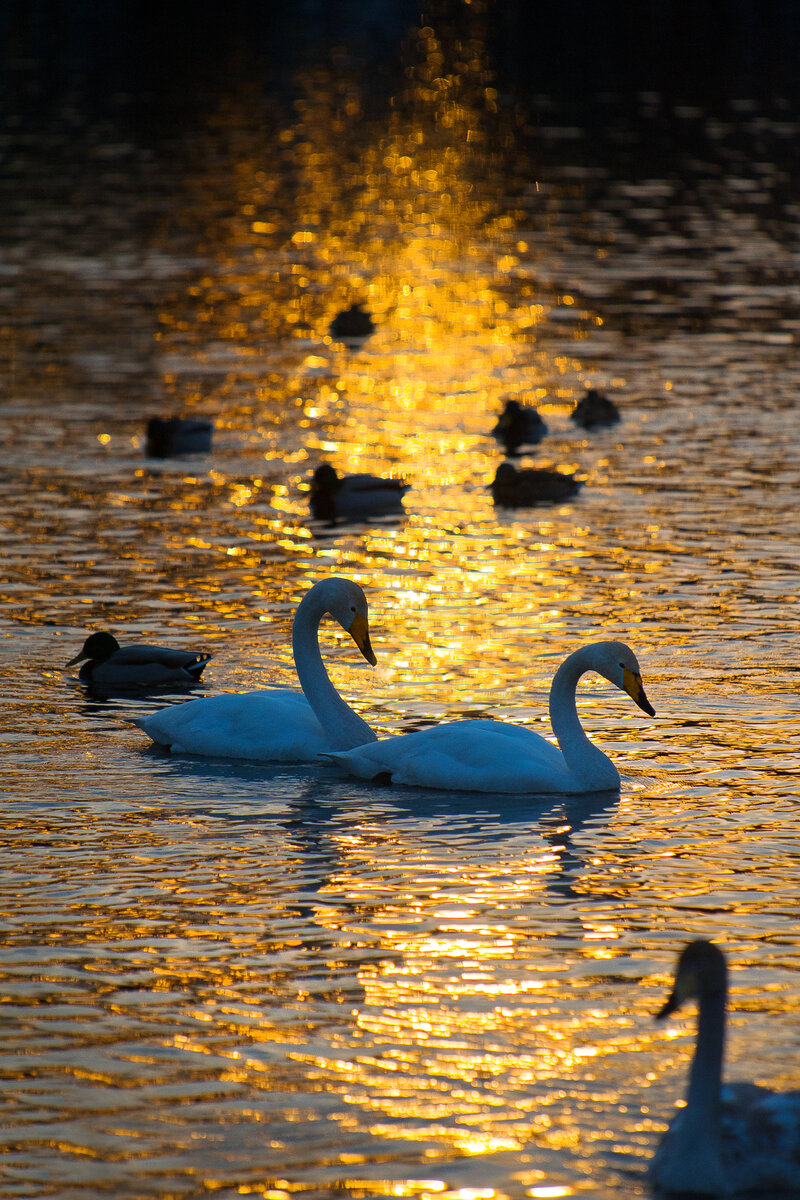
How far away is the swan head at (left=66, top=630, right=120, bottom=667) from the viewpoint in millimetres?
14816

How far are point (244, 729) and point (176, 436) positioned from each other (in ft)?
34.3

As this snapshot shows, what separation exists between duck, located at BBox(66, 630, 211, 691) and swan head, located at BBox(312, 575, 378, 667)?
1514mm

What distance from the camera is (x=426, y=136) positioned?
206ft

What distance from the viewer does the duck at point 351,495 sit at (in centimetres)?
2069

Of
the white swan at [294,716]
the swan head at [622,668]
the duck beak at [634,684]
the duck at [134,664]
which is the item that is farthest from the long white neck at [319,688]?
the duck beak at [634,684]

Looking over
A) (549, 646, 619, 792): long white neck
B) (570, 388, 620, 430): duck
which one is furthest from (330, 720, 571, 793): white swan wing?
(570, 388, 620, 430): duck

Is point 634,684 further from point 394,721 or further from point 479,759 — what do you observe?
point 394,721

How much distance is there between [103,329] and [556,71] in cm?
5290

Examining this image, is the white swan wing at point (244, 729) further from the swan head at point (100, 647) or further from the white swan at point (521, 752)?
the swan head at point (100, 647)

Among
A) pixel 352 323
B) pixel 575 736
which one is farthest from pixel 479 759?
pixel 352 323

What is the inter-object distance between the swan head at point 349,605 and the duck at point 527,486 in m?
7.56

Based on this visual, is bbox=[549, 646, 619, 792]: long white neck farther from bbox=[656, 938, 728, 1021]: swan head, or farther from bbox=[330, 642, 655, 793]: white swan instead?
bbox=[656, 938, 728, 1021]: swan head

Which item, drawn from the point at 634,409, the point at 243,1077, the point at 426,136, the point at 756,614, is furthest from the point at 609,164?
the point at 243,1077

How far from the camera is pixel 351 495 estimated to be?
2072cm
